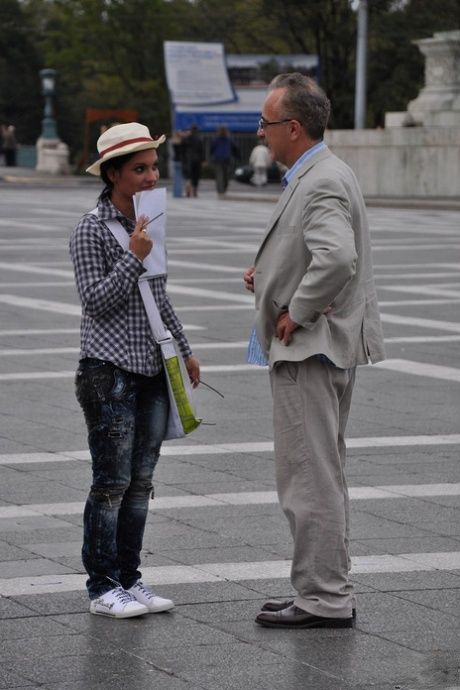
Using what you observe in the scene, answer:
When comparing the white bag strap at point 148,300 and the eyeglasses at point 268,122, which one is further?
the white bag strap at point 148,300

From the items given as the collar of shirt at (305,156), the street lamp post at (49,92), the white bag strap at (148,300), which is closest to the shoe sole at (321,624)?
the white bag strap at (148,300)

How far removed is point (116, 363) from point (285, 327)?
0.59 metres

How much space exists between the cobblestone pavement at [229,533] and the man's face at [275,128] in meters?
1.60

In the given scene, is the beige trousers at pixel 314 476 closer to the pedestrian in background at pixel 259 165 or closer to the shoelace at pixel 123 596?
the shoelace at pixel 123 596

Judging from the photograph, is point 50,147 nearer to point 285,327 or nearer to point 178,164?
point 178,164

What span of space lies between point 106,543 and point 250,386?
538 cm

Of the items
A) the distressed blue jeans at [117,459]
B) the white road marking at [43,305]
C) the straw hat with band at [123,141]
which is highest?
the straw hat with band at [123,141]

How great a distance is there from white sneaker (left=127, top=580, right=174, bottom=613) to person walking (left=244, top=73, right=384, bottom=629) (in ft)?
1.15

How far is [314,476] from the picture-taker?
203 inches

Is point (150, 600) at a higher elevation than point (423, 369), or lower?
higher

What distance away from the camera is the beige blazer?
16.3ft

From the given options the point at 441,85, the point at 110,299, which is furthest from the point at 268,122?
the point at 441,85

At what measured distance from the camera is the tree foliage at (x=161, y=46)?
57.1 m

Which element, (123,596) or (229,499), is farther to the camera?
(229,499)
